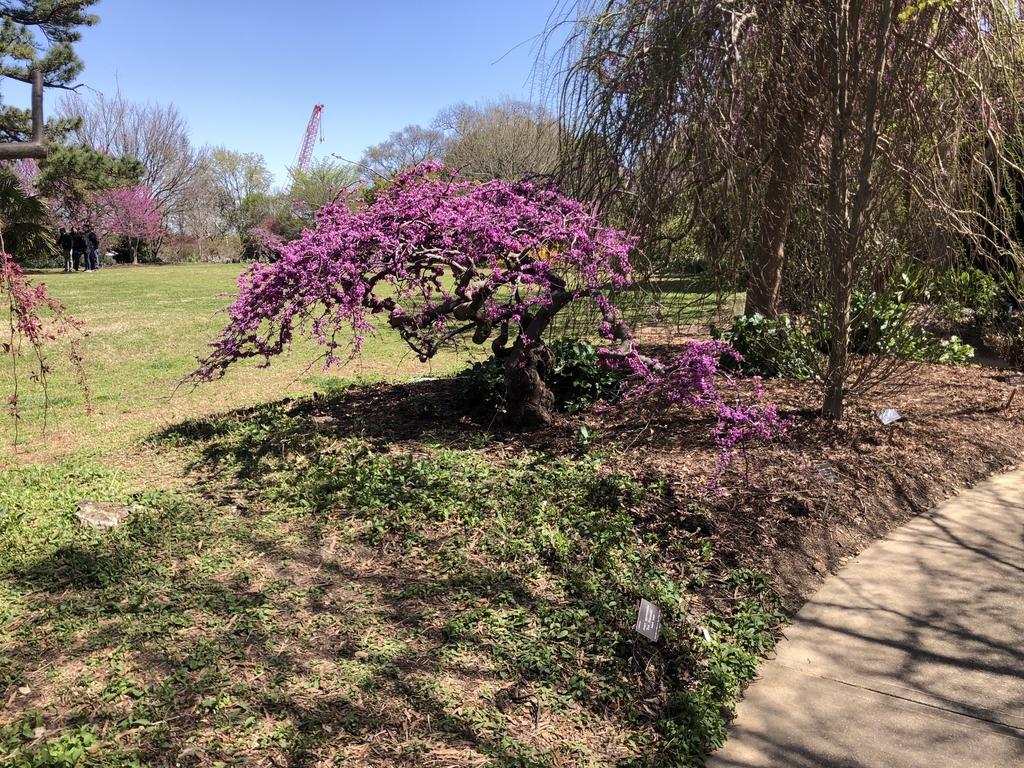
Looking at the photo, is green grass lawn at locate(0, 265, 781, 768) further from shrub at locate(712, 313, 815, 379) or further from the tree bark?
shrub at locate(712, 313, 815, 379)

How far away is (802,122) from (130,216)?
38.3 m

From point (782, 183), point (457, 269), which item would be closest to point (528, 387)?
point (457, 269)

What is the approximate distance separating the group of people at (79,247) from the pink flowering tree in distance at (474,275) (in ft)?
86.3

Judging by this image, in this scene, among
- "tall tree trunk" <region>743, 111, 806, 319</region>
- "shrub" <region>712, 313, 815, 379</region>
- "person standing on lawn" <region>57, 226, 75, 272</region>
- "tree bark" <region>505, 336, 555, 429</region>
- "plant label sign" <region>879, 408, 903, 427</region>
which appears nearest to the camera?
"tall tree trunk" <region>743, 111, 806, 319</region>

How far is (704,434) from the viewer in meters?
5.16

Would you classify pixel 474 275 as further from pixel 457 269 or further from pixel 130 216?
pixel 130 216

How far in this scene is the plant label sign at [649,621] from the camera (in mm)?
3033

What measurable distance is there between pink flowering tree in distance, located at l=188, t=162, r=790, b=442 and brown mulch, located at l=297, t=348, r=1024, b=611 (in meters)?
0.35

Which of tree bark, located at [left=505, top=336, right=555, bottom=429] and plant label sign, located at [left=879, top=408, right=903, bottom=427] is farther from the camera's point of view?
tree bark, located at [left=505, top=336, right=555, bottom=429]

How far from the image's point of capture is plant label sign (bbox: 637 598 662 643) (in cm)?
303

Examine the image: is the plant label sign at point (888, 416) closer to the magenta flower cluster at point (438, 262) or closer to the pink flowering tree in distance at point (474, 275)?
the pink flowering tree in distance at point (474, 275)

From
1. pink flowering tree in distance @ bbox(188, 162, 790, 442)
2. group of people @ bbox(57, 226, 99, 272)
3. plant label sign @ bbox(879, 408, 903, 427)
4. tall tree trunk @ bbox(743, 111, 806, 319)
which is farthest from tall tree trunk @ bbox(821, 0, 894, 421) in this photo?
group of people @ bbox(57, 226, 99, 272)

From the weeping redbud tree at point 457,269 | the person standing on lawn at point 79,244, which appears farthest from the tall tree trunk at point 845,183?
the person standing on lawn at point 79,244

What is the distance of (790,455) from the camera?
15.4ft
